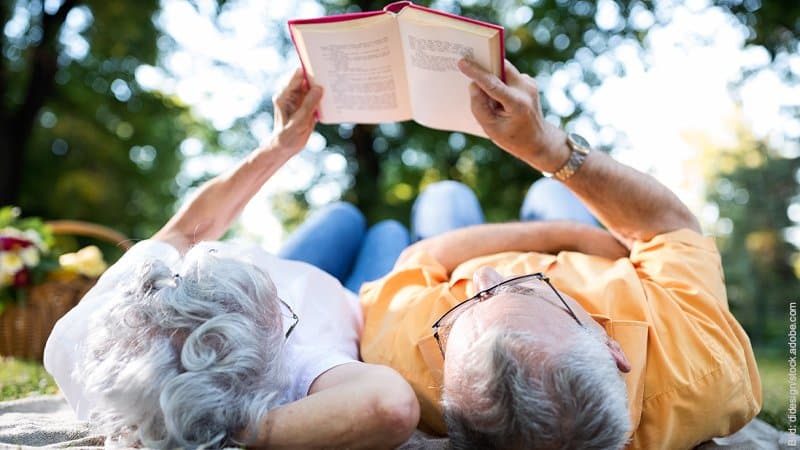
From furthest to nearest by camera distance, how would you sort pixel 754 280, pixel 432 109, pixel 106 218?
pixel 754 280 → pixel 106 218 → pixel 432 109

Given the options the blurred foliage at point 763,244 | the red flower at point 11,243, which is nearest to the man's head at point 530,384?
the red flower at point 11,243

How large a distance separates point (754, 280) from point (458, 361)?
9997 millimetres

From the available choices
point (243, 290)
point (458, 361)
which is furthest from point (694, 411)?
point (243, 290)

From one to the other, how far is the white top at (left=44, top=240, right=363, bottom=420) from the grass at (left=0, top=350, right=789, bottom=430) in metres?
0.73

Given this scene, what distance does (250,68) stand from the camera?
8.64 metres

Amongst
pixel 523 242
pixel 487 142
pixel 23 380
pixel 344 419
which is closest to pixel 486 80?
pixel 523 242

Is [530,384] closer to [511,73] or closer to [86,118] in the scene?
[511,73]

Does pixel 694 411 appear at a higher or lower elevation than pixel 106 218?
higher

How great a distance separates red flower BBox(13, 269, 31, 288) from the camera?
3.04m

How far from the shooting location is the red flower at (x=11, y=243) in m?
3.11

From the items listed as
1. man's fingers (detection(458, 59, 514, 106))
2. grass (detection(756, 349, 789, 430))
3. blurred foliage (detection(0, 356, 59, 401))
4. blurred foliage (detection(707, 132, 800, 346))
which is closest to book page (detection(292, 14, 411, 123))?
man's fingers (detection(458, 59, 514, 106))

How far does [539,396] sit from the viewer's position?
44.8 inches

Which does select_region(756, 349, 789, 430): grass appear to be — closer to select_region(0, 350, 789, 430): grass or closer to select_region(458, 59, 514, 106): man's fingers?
select_region(0, 350, 789, 430): grass

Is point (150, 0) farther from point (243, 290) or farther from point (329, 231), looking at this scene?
point (243, 290)
